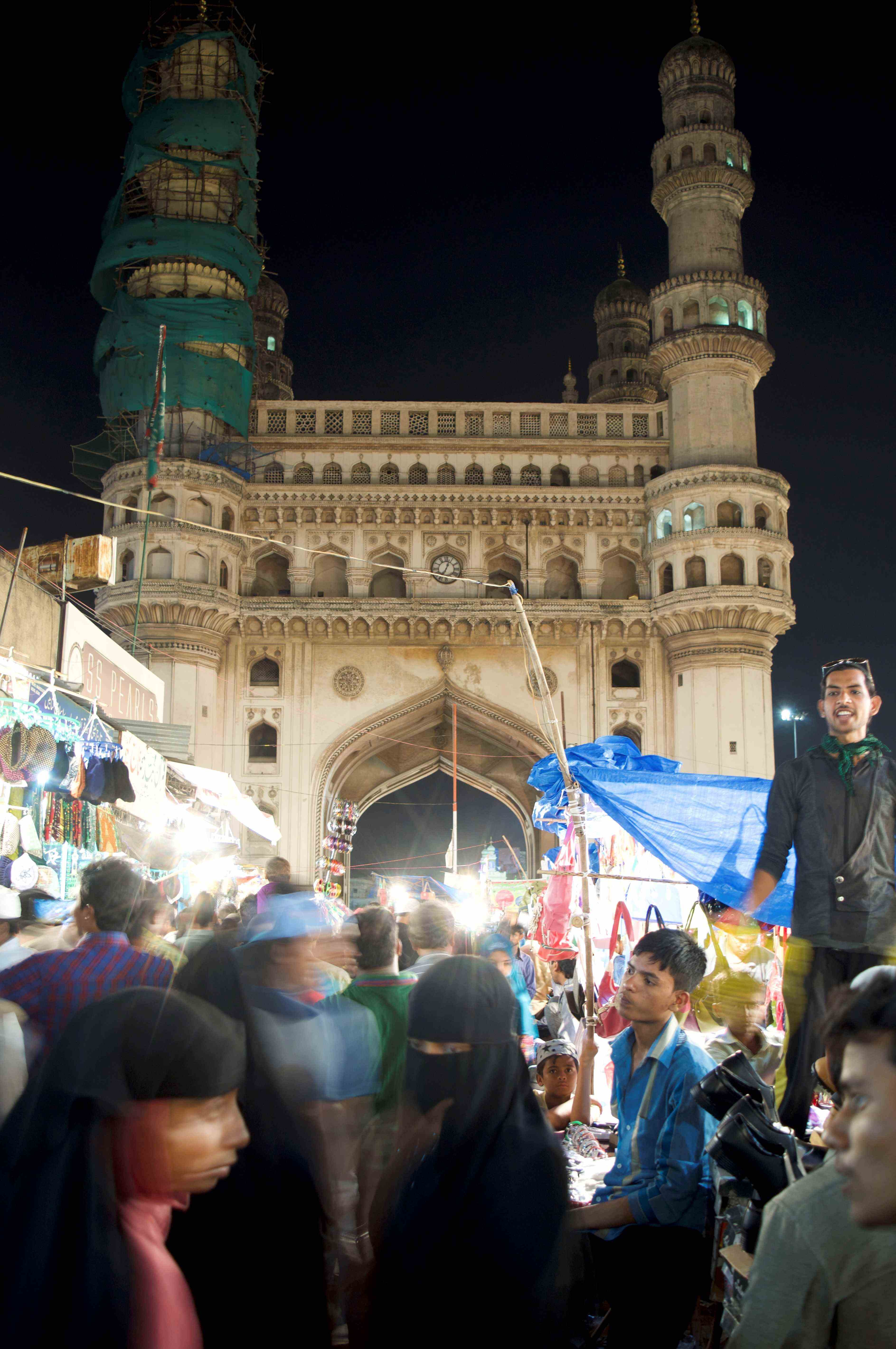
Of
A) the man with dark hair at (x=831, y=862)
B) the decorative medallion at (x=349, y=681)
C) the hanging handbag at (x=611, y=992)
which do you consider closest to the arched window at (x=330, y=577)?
the decorative medallion at (x=349, y=681)

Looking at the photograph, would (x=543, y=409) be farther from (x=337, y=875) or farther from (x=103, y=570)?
(x=103, y=570)

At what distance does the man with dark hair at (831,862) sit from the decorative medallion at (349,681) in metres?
21.3

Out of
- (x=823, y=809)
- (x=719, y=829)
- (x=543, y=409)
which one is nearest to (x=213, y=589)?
(x=543, y=409)

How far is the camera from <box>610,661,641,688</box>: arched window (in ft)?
80.9

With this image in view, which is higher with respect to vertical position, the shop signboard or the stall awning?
the shop signboard

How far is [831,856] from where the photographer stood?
3.22 meters

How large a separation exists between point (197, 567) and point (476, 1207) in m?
22.9

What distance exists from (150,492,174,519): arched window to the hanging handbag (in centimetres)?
1890

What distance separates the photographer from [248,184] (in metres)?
25.6

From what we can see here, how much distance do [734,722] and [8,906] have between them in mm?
18792

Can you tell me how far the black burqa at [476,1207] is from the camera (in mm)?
1853

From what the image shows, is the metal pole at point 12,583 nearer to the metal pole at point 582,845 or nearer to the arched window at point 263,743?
the metal pole at point 582,845

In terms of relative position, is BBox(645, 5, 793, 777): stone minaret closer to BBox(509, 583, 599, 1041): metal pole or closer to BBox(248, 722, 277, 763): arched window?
BBox(248, 722, 277, 763): arched window

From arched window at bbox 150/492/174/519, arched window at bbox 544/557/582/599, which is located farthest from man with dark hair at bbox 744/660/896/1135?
arched window at bbox 544/557/582/599
